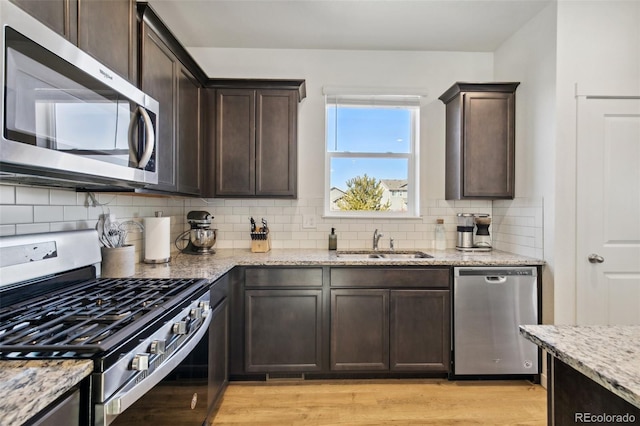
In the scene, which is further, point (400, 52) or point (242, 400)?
point (400, 52)

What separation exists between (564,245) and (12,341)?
9.73 ft

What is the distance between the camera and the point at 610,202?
2326 mm

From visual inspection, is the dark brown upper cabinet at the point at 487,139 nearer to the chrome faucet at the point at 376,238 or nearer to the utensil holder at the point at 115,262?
the chrome faucet at the point at 376,238

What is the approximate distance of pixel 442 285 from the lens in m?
2.46

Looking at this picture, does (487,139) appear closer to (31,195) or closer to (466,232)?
(466,232)

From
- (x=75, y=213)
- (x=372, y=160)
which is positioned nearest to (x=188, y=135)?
(x=75, y=213)

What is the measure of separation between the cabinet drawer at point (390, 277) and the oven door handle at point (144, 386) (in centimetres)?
118

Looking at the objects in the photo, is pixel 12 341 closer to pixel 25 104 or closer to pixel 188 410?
pixel 25 104

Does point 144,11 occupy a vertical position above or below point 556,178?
above

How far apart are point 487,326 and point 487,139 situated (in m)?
1.54

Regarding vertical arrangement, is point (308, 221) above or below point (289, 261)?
above

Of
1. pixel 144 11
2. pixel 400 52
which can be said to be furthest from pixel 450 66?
pixel 144 11

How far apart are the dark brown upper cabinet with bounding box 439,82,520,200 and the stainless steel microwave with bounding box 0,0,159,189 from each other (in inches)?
97.2

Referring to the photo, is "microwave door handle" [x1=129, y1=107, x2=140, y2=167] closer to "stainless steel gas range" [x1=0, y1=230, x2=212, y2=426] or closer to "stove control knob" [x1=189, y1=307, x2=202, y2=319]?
"stainless steel gas range" [x1=0, y1=230, x2=212, y2=426]
